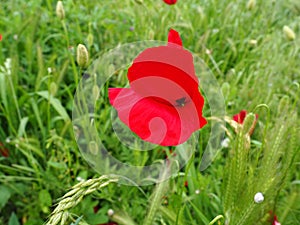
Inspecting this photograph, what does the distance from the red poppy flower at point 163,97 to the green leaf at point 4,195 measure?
1.75ft

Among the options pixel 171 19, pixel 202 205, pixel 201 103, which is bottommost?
pixel 202 205

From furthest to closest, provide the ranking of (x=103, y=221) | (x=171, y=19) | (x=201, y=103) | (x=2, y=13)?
1. (x=171, y=19)
2. (x=2, y=13)
3. (x=103, y=221)
4. (x=201, y=103)

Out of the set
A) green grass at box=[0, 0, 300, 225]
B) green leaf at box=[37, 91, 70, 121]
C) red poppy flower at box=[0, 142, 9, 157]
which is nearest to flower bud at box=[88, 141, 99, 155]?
green grass at box=[0, 0, 300, 225]

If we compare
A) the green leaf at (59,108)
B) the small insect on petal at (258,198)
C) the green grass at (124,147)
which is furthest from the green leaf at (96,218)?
the small insect on petal at (258,198)

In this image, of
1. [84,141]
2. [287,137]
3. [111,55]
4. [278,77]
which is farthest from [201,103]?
[278,77]

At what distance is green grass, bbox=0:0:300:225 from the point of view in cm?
80

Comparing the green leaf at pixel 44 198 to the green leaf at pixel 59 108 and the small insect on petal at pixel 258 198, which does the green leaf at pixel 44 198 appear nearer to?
the green leaf at pixel 59 108

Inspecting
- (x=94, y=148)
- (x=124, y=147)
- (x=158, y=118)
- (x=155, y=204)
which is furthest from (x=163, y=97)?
(x=124, y=147)

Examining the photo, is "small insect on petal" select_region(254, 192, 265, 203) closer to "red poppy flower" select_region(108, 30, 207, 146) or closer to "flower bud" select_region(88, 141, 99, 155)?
"red poppy flower" select_region(108, 30, 207, 146)

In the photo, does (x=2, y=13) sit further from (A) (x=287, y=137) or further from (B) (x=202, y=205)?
(A) (x=287, y=137)

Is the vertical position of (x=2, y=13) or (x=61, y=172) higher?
(x=2, y=13)

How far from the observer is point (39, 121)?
1191 millimetres

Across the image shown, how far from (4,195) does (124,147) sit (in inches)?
12.8

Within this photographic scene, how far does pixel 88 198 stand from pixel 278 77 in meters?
0.91
